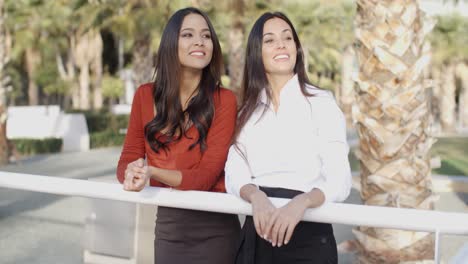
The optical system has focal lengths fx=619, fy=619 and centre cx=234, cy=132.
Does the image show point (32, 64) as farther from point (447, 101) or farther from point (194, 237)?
point (194, 237)

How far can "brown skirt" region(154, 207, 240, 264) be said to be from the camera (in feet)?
6.73

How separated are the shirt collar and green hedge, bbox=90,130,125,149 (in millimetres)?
16250

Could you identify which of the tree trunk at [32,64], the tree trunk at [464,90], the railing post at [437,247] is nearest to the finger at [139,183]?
the railing post at [437,247]

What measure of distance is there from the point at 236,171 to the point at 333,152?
31 cm

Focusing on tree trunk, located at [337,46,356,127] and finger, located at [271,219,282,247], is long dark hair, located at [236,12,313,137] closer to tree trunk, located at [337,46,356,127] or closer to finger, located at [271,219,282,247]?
finger, located at [271,219,282,247]

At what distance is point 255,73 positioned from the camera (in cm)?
205

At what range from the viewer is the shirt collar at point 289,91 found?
1.99 m

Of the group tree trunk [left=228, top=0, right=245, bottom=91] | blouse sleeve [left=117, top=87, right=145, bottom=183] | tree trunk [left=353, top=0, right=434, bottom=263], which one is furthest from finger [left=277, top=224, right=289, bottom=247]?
tree trunk [left=228, top=0, right=245, bottom=91]

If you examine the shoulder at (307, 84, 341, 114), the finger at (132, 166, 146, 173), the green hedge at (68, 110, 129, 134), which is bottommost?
the green hedge at (68, 110, 129, 134)

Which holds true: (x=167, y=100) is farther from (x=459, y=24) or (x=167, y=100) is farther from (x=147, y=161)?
(x=459, y=24)

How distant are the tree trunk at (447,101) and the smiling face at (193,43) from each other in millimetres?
31788

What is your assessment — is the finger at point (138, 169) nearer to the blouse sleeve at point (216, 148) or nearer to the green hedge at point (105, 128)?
the blouse sleeve at point (216, 148)

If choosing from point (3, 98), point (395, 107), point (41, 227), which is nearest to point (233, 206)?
point (41, 227)

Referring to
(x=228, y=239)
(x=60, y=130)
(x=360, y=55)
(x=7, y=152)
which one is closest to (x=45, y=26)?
(x=60, y=130)
